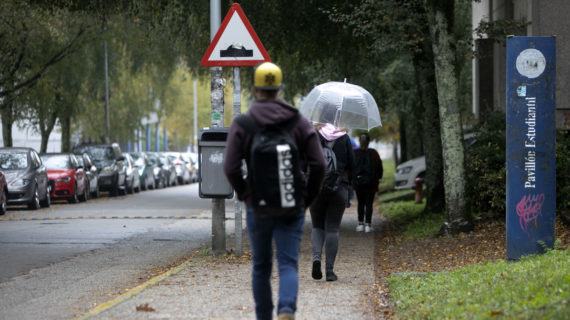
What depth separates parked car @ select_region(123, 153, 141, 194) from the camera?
4072 cm

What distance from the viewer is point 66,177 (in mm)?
32375

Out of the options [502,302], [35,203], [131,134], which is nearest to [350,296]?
[502,302]

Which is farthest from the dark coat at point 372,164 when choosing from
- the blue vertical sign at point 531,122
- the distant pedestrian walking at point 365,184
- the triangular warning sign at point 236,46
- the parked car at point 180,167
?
the parked car at point 180,167

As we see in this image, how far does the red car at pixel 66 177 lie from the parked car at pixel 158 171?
538 inches

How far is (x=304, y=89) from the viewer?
33844 mm

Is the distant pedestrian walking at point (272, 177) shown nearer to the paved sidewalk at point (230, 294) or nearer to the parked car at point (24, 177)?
the paved sidewalk at point (230, 294)

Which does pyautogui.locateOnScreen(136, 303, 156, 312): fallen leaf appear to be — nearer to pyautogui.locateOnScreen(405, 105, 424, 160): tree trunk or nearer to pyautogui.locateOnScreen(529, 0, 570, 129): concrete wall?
pyautogui.locateOnScreen(529, 0, 570, 129): concrete wall

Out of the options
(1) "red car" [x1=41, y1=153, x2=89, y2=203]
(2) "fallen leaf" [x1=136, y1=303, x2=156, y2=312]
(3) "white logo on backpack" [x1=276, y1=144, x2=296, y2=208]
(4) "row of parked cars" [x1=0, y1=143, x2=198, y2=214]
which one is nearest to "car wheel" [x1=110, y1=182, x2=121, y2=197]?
(4) "row of parked cars" [x1=0, y1=143, x2=198, y2=214]

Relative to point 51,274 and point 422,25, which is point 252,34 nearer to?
point 51,274

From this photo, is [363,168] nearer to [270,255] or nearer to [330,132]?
[330,132]

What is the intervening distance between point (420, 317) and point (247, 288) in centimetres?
255

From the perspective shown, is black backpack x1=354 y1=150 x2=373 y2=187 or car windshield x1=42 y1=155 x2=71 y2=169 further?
car windshield x1=42 y1=155 x2=71 y2=169

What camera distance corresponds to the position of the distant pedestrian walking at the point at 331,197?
11047 mm

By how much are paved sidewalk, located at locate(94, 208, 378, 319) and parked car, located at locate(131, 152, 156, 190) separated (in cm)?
3106
